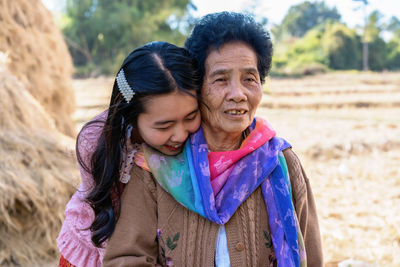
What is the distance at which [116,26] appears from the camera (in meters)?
25.8

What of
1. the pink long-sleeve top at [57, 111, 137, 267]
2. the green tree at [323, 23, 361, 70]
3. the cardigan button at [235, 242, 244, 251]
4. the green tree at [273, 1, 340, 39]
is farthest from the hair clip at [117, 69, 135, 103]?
the green tree at [273, 1, 340, 39]

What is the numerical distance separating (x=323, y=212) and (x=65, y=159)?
2876 mm

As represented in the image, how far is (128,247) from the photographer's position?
1.47m

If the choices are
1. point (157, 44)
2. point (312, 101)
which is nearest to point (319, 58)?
point (312, 101)

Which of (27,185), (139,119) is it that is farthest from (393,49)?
(139,119)

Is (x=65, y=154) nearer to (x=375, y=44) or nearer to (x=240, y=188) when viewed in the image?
(x=240, y=188)

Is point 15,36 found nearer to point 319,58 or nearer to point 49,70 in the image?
point 49,70

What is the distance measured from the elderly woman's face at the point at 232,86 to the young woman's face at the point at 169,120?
8 centimetres

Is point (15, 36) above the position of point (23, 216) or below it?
above

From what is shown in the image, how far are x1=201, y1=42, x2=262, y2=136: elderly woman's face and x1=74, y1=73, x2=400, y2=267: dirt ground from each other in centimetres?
64

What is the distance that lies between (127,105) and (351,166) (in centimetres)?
560

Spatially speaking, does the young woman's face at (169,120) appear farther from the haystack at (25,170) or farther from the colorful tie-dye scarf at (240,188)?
the haystack at (25,170)

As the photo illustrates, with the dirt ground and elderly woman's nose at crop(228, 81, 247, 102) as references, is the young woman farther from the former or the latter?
the dirt ground

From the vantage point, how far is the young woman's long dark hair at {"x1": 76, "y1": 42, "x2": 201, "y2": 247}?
154 centimetres
